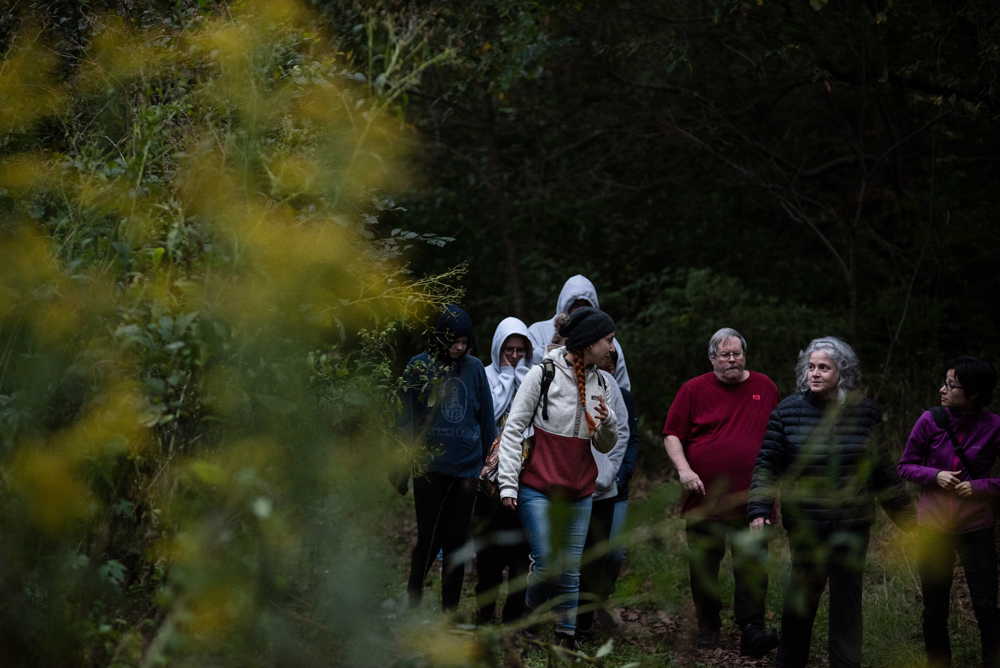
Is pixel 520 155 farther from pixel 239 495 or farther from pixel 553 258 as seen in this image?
pixel 239 495

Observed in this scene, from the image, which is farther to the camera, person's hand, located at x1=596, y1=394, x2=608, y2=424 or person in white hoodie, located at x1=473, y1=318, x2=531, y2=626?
person in white hoodie, located at x1=473, y1=318, x2=531, y2=626

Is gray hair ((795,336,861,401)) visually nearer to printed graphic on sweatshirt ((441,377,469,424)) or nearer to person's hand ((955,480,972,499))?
person's hand ((955,480,972,499))

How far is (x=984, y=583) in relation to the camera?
5.61 meters

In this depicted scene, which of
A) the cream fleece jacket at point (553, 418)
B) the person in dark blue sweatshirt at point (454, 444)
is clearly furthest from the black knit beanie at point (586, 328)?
the person in dark blue sweatshirt at point (454, 444)

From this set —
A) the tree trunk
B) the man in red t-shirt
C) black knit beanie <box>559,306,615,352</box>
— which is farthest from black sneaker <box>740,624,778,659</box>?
the tree trunk

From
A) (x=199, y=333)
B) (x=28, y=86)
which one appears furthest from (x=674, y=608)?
(x=28, y=86)

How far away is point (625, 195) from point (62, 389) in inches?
541

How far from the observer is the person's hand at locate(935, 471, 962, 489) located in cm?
559

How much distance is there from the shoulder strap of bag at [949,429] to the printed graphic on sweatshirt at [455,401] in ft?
9.48

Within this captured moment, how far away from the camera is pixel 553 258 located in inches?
616

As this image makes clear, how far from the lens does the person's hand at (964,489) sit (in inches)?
219

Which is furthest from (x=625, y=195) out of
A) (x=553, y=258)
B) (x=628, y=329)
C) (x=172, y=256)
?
(x=172, y=256)

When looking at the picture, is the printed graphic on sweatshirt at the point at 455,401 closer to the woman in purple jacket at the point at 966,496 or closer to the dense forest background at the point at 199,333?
the dense forest background at the point at 199,333

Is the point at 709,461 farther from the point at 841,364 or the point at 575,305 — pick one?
the point at 575,305
